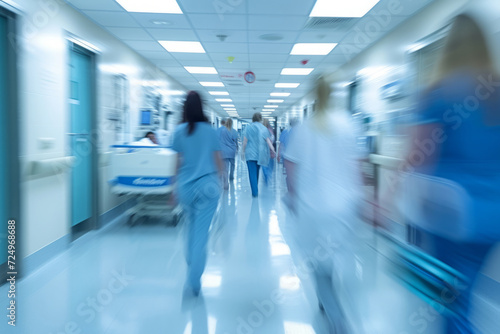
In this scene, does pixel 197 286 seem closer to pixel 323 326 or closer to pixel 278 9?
pixel 323 326

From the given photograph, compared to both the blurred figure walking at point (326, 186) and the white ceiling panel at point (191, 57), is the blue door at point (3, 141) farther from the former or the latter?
the white ceiling panel at point (191, 57)

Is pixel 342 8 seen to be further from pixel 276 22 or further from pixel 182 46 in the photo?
pixel 182 46

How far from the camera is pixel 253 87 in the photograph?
33.4 ft

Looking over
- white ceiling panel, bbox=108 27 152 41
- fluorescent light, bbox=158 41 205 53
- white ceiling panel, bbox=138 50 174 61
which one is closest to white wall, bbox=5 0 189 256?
white ceiling panel, bbox=108 27 152 41

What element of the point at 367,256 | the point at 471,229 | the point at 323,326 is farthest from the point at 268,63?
the point at 471,229

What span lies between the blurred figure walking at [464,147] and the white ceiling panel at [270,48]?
460cm

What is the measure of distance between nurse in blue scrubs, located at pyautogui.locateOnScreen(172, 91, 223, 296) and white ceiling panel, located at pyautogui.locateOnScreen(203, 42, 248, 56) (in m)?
3.35

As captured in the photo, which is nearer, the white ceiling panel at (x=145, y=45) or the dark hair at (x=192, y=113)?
the dark hair at (x=192, y=113)

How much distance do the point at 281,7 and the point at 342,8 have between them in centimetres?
69

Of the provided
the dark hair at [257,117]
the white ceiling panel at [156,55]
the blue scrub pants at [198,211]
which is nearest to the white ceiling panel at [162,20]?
the white ceiling panel at [156,55]

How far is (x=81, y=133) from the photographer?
14.1ft

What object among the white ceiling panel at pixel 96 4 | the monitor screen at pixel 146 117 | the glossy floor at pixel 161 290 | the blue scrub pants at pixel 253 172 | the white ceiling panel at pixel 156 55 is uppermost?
the white ceiling panel at pixel 156 55

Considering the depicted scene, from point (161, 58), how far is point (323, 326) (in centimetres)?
584

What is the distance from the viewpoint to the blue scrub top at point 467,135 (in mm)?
1105
